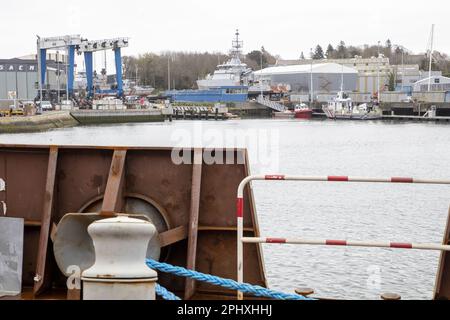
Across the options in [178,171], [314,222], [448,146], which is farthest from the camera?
[448,146]

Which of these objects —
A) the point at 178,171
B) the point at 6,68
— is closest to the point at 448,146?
the point at 178,171

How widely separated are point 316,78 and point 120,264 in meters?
161

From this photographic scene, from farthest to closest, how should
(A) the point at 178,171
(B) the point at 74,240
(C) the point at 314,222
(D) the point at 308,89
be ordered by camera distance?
1. (D) the point at 308,89
2. (C) the point at 314,222
3. (A) the point at 178,171
4. (B) the point at 74,240

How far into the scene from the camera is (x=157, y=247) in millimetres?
7820

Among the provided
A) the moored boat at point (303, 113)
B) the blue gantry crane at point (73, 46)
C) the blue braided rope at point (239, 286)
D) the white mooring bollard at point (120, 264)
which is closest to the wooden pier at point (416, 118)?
the moored boat at point (303, 113)

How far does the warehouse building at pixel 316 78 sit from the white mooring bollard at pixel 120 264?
158125mm

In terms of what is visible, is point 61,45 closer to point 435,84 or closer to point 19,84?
point 19,84

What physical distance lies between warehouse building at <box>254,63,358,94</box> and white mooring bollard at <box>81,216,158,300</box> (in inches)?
6225

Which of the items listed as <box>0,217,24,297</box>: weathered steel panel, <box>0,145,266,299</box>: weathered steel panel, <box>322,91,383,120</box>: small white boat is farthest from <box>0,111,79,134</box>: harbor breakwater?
<box>0,217,24,297</box>: weathered steel panel

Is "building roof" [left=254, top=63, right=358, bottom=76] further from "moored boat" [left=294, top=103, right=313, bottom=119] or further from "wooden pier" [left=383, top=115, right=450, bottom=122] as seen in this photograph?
"wooden pier" [left=383, top=115, right=450, bottom=122]

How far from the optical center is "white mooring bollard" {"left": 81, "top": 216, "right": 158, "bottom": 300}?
13.9ft

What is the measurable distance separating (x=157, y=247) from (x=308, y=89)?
15876cm

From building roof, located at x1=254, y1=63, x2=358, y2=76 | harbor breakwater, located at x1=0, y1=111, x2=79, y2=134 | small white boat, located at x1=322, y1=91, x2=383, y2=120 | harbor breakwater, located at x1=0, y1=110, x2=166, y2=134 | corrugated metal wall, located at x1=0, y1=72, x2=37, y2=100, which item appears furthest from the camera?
building roof, located at x1=254, y1=63, x2=358, y2=76
